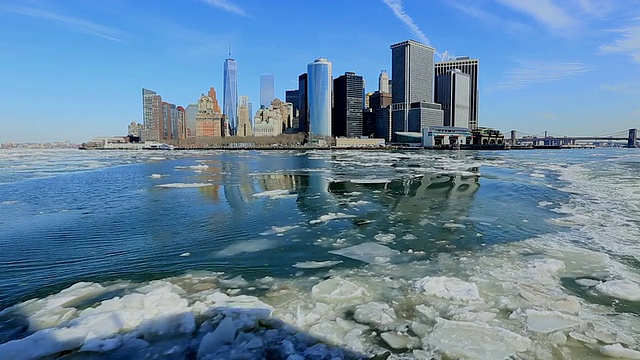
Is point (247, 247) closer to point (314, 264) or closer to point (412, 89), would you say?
point (314, 264)

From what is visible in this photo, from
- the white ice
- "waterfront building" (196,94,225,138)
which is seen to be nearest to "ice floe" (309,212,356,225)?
the white ice

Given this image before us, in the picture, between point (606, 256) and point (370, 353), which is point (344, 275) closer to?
point (370, 353)

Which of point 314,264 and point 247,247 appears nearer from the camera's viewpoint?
point 314,264

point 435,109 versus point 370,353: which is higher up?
point 435,109

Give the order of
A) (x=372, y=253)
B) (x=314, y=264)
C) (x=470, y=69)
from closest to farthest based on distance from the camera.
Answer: (x=314, y=264) < (x=372, y=253) < (x=470, y=69)

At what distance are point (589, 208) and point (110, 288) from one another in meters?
12.9

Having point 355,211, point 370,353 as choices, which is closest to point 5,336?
point 370,353

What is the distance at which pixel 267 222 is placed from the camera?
9.47 m

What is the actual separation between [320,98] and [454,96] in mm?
63006

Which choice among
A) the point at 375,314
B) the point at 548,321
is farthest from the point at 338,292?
the point at 548,321

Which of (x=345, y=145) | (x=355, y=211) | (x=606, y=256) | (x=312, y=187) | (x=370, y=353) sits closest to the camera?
(x=370, y=353)

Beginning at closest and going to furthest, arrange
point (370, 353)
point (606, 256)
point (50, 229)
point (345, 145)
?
point (370, 353), point (606, 256), point (50, 229), point (345, 145)

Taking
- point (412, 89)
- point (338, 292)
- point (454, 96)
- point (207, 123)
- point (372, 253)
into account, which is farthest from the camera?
point (207, 123)

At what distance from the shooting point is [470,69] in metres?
182
